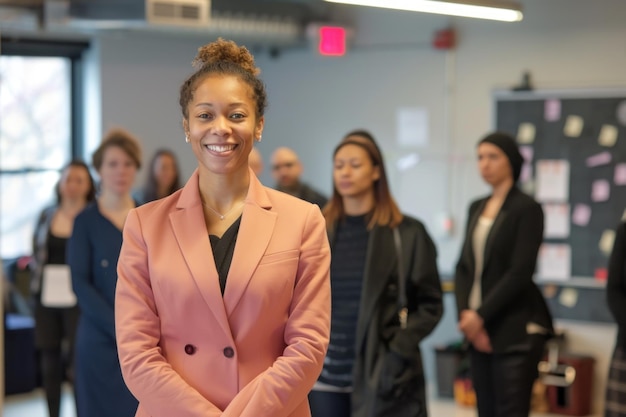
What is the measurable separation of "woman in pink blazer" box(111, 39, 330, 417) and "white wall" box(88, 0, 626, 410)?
4707 mm

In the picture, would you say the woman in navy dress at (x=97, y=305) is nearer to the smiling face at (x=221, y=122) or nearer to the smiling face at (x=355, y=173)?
the smiling face at (x=355, y=173)

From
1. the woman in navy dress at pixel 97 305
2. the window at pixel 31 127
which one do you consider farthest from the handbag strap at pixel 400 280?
the window at pixel 31 127

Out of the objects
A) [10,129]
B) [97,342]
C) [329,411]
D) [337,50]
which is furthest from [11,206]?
[329,411]

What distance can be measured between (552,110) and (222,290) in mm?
4941

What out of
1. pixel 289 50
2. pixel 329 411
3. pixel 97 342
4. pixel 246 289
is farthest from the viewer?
pixel 289 50

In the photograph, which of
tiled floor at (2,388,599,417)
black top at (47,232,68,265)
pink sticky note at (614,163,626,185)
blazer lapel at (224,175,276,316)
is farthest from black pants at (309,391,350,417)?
pink sticky note at (614,163,626,185)

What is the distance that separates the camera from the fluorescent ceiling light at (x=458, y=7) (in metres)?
3.82

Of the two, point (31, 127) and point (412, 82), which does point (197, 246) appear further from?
point (31, 127)

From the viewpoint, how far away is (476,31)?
23.1 feet

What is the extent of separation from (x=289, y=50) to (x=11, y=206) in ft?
8.36

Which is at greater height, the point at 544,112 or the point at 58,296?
the point at 544,112

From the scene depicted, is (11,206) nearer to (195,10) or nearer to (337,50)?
(195,10)

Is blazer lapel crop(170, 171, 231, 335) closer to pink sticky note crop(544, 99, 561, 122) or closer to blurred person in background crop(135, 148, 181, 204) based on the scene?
blurred person in background crop(135, 148, 181, 204)

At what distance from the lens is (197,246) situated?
2223 millimetres
